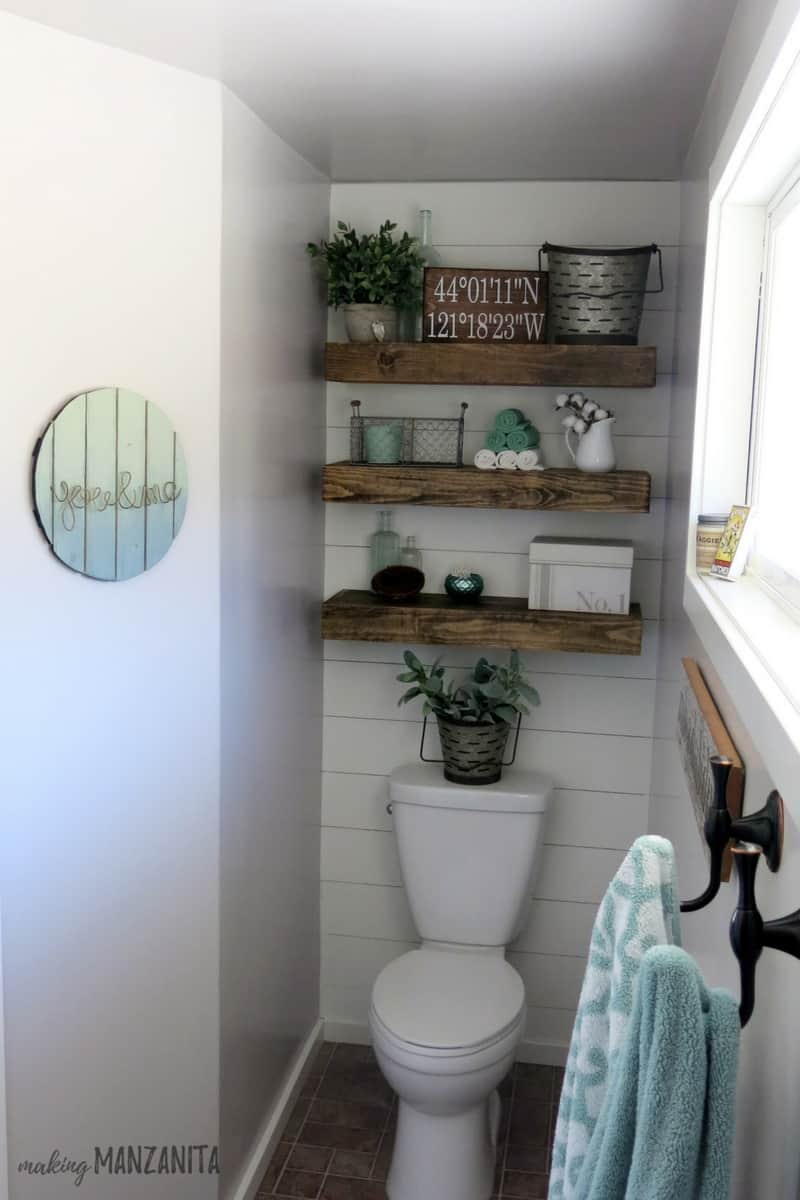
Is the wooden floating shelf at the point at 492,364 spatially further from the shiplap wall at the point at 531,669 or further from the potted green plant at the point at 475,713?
the potted green plant at the point at 475,713

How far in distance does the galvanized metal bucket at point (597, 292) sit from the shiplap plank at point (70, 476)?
1219 mm

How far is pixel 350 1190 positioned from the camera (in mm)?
2682

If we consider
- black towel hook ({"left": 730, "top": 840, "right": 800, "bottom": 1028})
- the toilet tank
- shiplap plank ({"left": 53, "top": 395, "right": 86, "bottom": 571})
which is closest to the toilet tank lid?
the toilet tank

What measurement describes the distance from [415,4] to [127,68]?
2.01ft

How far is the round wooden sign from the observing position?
2.08 meters

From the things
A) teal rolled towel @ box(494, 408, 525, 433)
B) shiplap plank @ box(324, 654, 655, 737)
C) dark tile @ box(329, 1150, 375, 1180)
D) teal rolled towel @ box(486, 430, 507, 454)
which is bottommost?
dark tile @ box(329, 1150, 375, 1180)

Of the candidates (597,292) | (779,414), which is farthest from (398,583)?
(779,414)

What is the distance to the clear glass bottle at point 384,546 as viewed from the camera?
3084 mm

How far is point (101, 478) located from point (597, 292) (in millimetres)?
1282

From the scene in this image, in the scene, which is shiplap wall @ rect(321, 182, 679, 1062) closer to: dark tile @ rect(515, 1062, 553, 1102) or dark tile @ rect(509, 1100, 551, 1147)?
Answer: dark tile @ rect(515, 1062, 553, 1102)

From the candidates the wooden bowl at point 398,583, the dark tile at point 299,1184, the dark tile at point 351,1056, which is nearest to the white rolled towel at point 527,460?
the wooden bowl at point 398,583

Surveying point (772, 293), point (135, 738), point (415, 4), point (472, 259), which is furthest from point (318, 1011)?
point (415, 4)

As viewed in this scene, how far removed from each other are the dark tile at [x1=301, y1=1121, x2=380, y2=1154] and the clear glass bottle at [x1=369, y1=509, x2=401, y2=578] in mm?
1409

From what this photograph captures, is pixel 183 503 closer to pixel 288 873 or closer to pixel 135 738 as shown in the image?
pixel 135 738
